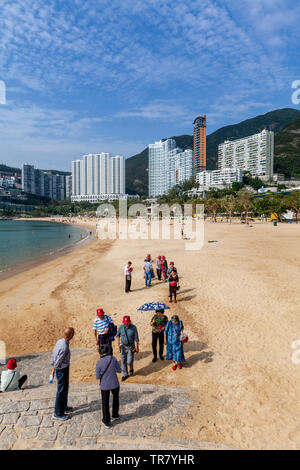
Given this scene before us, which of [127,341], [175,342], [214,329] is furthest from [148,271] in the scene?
[127,341]

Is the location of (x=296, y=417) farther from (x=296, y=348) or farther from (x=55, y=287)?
(x=55, y=287)

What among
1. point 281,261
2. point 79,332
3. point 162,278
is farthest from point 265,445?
point 281,261

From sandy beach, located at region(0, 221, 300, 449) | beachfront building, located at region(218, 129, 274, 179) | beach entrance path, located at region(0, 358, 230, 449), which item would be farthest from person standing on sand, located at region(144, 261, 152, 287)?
beachfront building, located at region(218, 129, 274, 179)

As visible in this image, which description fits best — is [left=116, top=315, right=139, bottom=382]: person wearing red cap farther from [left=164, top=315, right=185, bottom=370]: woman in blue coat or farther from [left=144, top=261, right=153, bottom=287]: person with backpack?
[left=144, top=261, right=153, bottom=287]: person with backpack

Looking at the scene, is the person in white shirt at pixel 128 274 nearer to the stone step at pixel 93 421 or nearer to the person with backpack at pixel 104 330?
the person with backpack at pixel 104 330

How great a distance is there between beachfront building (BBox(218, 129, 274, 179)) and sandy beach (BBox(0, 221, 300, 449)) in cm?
15903

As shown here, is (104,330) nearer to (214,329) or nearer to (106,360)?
(106,360)

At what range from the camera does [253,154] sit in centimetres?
16838

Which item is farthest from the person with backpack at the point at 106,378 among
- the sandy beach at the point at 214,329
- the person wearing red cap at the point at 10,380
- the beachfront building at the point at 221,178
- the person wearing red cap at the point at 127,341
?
the beachfront building at the point at 221,178

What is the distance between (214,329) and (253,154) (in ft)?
598

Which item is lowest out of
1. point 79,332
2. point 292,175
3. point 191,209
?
point 79,332

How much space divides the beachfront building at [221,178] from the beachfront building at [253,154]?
883 inches

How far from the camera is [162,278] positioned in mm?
15047
